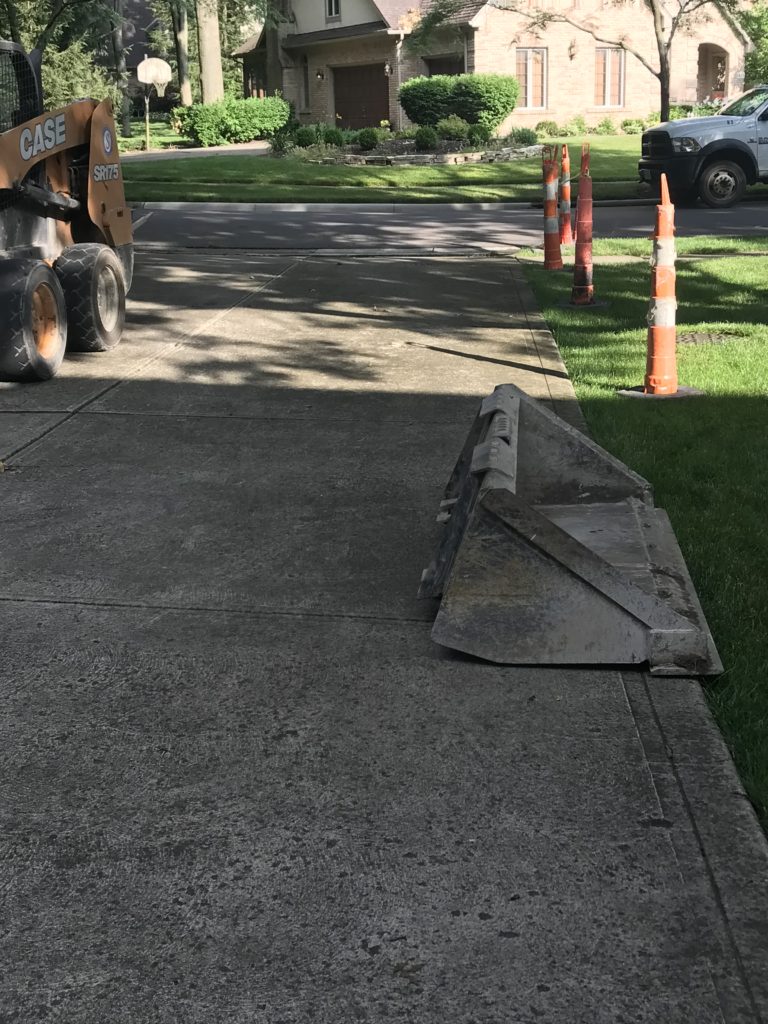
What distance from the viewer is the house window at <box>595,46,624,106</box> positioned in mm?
41469

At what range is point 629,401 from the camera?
743 centimetres

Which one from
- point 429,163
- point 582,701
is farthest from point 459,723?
point 429,163

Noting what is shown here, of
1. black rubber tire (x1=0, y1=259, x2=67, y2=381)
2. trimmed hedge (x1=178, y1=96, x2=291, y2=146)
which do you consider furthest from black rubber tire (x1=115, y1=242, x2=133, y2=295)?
trimmed hedge (x1=178, y1=96, x2=291, y2=146)

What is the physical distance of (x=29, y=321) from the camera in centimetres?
792

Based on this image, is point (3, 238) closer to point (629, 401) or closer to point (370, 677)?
point (629, 401)

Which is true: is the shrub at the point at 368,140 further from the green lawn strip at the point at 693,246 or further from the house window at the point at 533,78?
the green lawn strip at the point at 693,246

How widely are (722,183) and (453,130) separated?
14.6 metres

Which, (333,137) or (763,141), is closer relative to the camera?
(763,141)

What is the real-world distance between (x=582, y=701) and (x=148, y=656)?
1453 mm

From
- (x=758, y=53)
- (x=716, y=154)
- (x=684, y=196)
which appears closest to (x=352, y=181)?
(x=684, y=196)

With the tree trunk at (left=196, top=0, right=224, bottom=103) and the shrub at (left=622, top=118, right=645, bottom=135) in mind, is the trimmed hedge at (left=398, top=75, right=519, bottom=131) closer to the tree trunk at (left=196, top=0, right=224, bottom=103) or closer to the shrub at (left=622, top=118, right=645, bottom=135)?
the shrub at (left=622, top=118, right=645, bottom=135)

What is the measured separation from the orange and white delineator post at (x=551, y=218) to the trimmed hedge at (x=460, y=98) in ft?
80.4

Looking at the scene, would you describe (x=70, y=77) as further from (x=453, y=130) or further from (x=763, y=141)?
(x=763, y=141)

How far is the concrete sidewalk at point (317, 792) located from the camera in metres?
2.54
